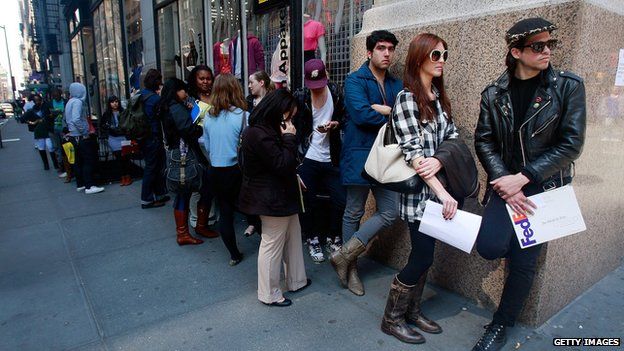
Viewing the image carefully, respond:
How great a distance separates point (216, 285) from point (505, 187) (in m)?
2.44

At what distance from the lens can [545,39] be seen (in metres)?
2.12

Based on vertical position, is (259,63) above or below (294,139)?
above

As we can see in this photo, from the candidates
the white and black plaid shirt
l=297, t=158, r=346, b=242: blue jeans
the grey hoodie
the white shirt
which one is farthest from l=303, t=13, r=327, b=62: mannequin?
the grey hoodie

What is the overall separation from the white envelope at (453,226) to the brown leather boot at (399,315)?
0.45 meters

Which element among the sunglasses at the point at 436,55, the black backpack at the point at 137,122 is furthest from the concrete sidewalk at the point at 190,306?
the sunglasses at the point at 436,55

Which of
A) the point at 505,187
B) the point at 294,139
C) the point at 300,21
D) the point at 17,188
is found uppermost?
the point at 300,21

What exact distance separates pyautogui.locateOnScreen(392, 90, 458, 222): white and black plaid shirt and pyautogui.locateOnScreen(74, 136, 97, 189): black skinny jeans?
6176 mm

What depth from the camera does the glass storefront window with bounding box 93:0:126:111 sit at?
494 inches

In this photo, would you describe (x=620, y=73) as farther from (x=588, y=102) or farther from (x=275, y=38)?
Result: (x=275, y=38)

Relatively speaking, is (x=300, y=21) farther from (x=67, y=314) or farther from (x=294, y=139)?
(x=67, y=314)

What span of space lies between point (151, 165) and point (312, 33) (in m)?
2.92

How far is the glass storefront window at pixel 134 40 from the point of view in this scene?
410 inches

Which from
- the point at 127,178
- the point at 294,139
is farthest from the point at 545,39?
the point at 127,178

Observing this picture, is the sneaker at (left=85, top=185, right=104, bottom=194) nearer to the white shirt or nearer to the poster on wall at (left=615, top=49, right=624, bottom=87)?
the white shirt
